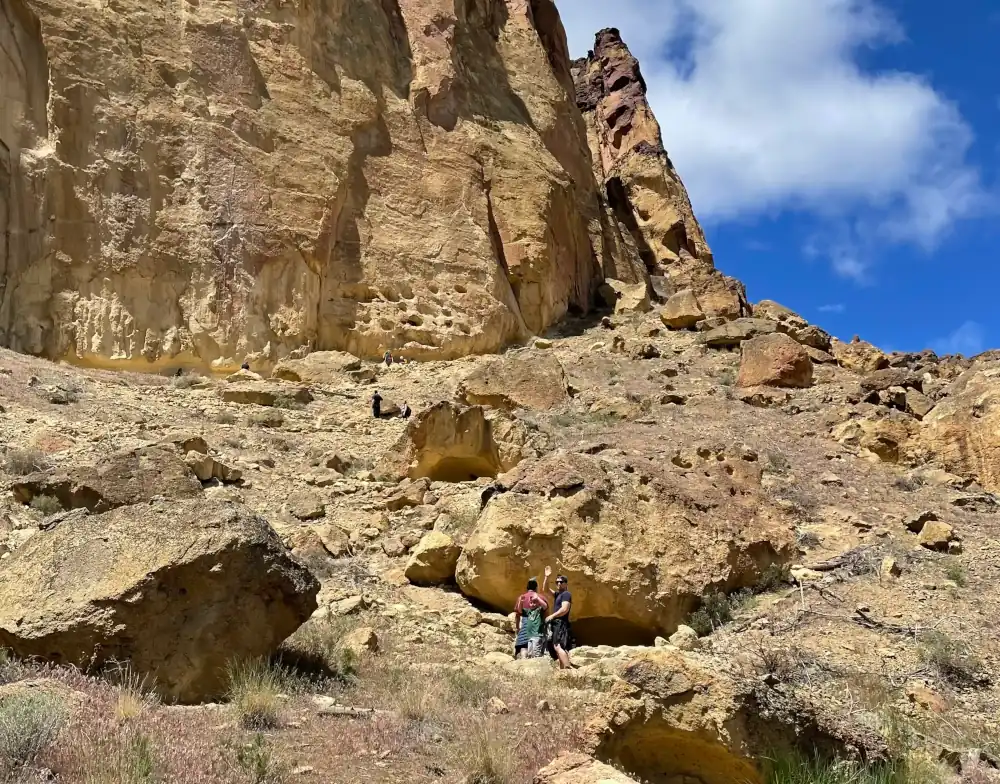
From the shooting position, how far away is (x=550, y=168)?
2708 cm

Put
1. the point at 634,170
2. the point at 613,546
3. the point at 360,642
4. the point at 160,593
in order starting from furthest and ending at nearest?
the point at 634,170 → the point at 613,546 → the point at 360,642 → the point at 160,593

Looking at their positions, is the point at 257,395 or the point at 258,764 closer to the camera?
the point at 258,764

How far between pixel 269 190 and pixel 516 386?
876 cm

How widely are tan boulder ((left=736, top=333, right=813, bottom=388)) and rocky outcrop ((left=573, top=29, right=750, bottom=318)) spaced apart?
1169 cm

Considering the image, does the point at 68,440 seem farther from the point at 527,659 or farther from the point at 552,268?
the point at 552,268

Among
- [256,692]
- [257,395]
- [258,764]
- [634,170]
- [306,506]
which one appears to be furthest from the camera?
[634,170]

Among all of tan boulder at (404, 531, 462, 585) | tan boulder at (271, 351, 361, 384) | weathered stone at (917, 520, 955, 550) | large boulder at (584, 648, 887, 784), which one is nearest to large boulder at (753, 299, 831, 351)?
tan boulder at (271, 351, 361, 384)

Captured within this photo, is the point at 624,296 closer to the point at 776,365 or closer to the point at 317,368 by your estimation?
the point at 776,365

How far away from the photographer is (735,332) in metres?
20.4

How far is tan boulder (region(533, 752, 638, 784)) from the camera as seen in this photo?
333 cm

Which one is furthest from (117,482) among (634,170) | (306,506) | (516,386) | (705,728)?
(634,170)

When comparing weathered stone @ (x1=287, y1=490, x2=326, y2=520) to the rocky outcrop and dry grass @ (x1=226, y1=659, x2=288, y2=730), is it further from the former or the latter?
the rocky outcrop

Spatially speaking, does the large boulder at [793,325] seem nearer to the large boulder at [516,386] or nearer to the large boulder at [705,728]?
the large boulder at [516,386]


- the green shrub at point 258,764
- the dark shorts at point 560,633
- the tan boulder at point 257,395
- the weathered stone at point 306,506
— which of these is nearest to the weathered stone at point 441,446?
the weathered stone at point 306,506
